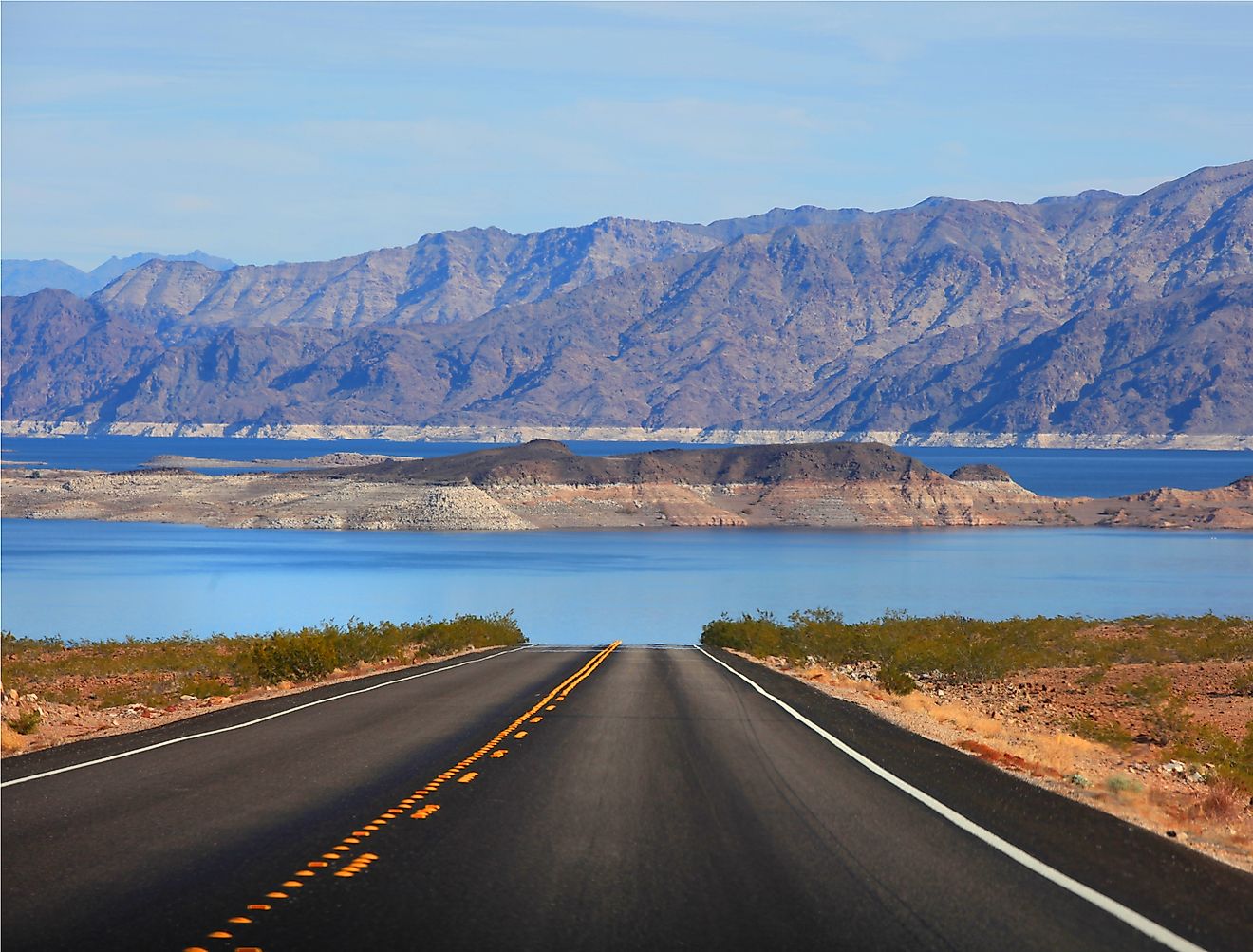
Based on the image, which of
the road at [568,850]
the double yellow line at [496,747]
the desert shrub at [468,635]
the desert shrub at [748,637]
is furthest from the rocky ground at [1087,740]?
the desert shrub at [468,635]

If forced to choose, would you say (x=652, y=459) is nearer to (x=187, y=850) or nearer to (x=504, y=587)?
(x=504, y=587)

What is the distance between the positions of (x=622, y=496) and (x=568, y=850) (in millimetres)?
173734

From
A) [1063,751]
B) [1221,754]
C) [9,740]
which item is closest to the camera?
[9,740]

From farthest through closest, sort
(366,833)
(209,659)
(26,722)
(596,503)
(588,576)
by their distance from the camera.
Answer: (596,503) < (588,576) < (209,659) < (26,722) < (366,833)

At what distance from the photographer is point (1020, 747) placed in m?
19.6

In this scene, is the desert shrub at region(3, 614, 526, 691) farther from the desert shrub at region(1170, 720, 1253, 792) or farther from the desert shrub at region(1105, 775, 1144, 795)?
the desert shrub at region(1170, 720, 1253, 792)

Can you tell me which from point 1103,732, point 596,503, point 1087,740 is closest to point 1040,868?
point 1087,740

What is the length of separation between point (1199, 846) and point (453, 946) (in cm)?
704

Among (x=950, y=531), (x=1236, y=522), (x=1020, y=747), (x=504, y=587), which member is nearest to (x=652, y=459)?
(x=950, y=531)

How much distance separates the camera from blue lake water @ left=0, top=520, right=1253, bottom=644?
81.4 metres

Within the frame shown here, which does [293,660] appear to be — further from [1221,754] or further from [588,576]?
[588,576]

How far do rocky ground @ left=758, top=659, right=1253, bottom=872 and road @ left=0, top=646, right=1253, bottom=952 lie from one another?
3.19ft

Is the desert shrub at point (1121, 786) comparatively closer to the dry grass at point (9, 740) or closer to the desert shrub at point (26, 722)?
the dry grass at point (9, 740)

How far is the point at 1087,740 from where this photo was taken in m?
22.5
